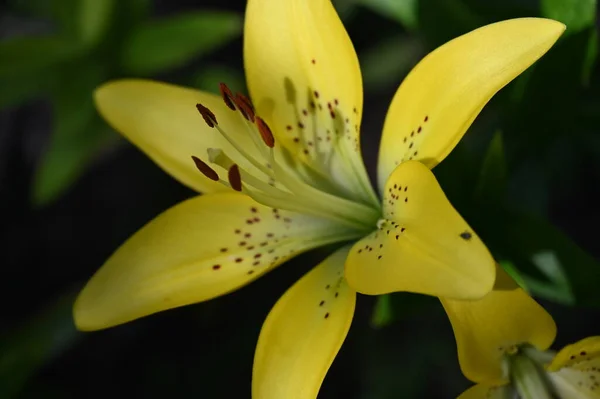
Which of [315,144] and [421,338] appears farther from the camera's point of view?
[421,338]

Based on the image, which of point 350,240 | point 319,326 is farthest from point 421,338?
point 319,326

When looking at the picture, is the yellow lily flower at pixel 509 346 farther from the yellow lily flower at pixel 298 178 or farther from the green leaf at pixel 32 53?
the green leaf at pixel 32 53

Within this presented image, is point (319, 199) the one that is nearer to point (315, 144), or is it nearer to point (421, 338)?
point (315, 144)

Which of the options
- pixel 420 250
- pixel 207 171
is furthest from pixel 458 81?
pixel 207 171

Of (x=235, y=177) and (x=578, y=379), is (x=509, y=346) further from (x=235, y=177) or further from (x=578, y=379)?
(x=235, y=177)

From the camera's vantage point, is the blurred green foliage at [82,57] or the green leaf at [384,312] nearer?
the green leaf at [384,312]

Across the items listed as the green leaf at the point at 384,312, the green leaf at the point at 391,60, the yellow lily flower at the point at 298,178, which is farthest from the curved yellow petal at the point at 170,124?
the green leaf at the point at 391,60
